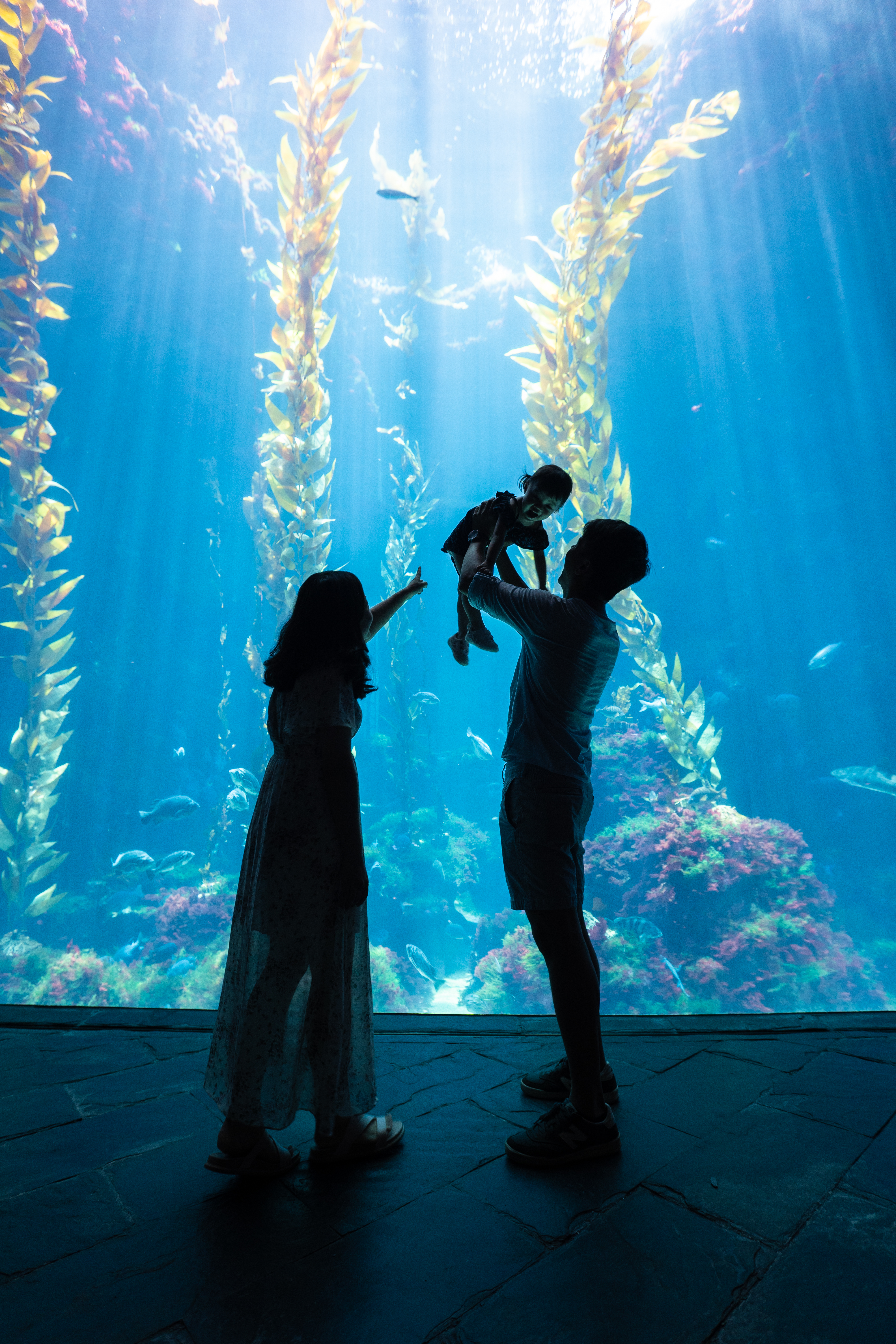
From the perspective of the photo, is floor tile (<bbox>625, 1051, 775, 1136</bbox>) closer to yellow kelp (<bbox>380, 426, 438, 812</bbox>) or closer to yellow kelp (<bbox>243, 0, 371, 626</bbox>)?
yellow kelp (<bbox>243, 0, 371, 626</bbox>)

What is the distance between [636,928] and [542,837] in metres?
7.33

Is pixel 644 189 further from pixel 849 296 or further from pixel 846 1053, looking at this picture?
pixel 846 1053

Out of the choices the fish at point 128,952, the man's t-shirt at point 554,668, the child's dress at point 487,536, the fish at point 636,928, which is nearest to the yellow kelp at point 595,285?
the fish at point 636,928

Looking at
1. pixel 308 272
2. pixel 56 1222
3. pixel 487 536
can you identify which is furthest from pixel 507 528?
pixel 308 272

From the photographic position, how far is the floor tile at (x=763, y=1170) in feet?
4.39

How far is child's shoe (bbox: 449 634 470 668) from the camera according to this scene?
207cm

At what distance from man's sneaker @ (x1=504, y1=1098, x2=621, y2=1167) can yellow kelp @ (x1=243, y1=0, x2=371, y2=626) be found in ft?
19.3

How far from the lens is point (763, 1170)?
1533 mm

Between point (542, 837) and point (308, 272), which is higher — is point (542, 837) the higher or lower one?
the lower one

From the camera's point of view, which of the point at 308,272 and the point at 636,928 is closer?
the point at 308,272

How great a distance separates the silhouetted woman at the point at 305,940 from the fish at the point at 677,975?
7969mm

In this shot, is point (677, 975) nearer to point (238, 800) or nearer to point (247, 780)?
point (247, 780)

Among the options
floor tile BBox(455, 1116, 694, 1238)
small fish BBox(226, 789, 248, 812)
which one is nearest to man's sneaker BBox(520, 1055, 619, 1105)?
floor tile BBox(455, 1116, 694, 1238)

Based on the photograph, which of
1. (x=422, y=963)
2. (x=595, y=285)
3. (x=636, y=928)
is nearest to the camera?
(x=595, y=285)
